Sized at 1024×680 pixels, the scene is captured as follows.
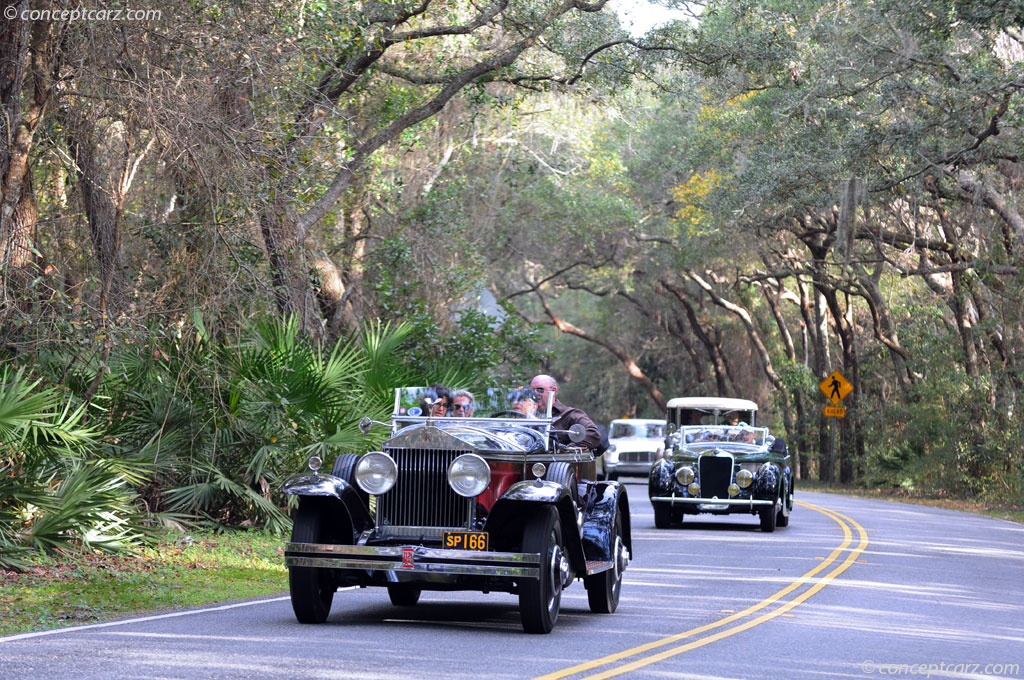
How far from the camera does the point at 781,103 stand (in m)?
28.5

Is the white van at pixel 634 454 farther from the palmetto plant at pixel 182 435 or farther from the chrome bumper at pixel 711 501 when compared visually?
the palmetto plant at pixel 182 435

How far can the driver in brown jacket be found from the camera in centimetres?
1164

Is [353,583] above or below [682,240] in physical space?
below

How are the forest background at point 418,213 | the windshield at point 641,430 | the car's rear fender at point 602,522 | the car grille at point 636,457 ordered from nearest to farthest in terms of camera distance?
the car's rear fender at point 602,522
the forest background at point 418,213
the car grille at point 636,457
the windshield at point 641,430

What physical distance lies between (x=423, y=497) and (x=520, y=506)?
2.56ft

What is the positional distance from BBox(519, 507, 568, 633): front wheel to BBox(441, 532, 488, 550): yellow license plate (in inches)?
12.4

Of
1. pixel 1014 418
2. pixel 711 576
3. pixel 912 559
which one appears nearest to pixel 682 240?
pixel 1014 418

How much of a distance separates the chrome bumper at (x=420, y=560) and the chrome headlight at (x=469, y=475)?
46 centimetres

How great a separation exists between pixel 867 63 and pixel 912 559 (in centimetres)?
1165

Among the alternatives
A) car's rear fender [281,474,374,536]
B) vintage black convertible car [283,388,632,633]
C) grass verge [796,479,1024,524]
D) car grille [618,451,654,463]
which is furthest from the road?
car grille [618,451,654,463]

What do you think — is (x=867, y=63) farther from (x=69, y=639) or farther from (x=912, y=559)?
(x=69, y=639)

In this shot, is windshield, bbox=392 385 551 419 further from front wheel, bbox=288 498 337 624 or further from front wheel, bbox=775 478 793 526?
front wheel, bbox=775 478 793 526

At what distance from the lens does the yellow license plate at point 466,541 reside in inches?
392

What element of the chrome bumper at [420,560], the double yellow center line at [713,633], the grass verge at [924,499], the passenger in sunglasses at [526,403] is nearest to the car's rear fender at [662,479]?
the double yellow center line at [713,633]
